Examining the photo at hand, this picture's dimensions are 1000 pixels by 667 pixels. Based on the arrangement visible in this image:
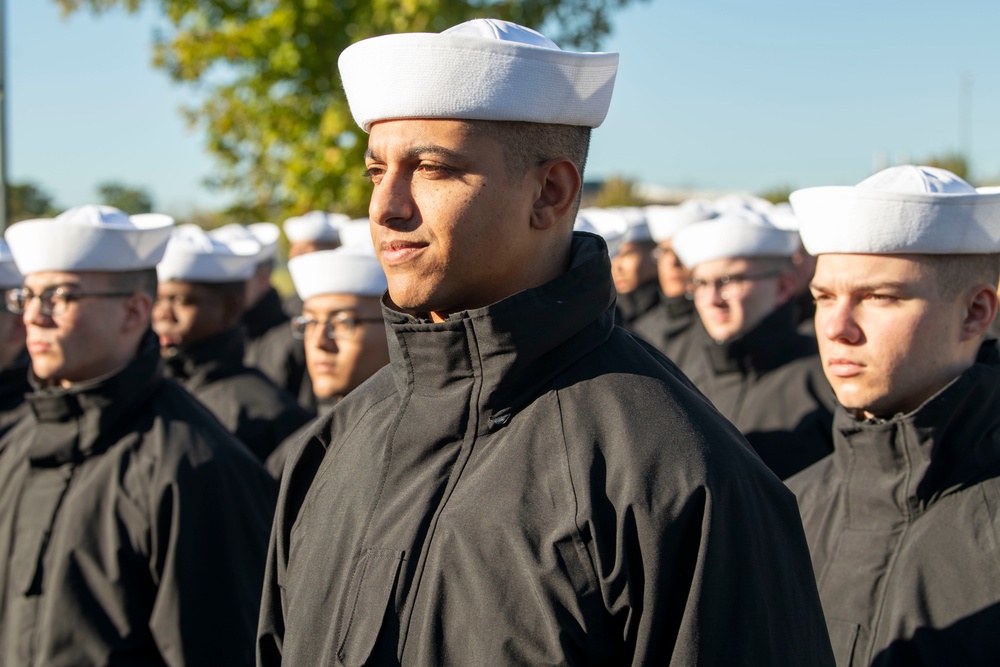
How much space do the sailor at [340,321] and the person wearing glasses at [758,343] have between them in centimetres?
190

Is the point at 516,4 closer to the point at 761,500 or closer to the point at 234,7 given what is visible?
the point at 234,7

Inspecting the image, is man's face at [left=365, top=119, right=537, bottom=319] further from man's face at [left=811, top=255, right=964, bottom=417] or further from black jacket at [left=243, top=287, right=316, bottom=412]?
black jacket at [left=243, top=287, right=316, bottom=412]

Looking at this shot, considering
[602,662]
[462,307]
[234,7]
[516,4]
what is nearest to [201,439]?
[462,307]

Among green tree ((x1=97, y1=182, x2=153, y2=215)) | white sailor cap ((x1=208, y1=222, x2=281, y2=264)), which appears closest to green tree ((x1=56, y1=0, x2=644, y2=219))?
white sailor cap ((x1=208, y1=222, x2=281, y2=264))

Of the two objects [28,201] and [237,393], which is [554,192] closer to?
[237,393]

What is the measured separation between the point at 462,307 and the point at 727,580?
0.79 metres

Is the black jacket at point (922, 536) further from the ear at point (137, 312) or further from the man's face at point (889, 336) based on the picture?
the ear at point (137, 312)

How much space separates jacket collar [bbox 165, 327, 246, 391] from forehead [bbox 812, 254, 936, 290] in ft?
14.2

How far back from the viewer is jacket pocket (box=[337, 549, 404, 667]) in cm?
249

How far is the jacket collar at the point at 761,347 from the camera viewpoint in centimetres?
704

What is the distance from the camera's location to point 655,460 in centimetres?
238

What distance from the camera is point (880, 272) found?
3.80 m

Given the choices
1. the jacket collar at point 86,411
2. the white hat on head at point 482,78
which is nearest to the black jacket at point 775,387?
the jacket collar at point 86,411

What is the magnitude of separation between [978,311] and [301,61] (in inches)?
433
